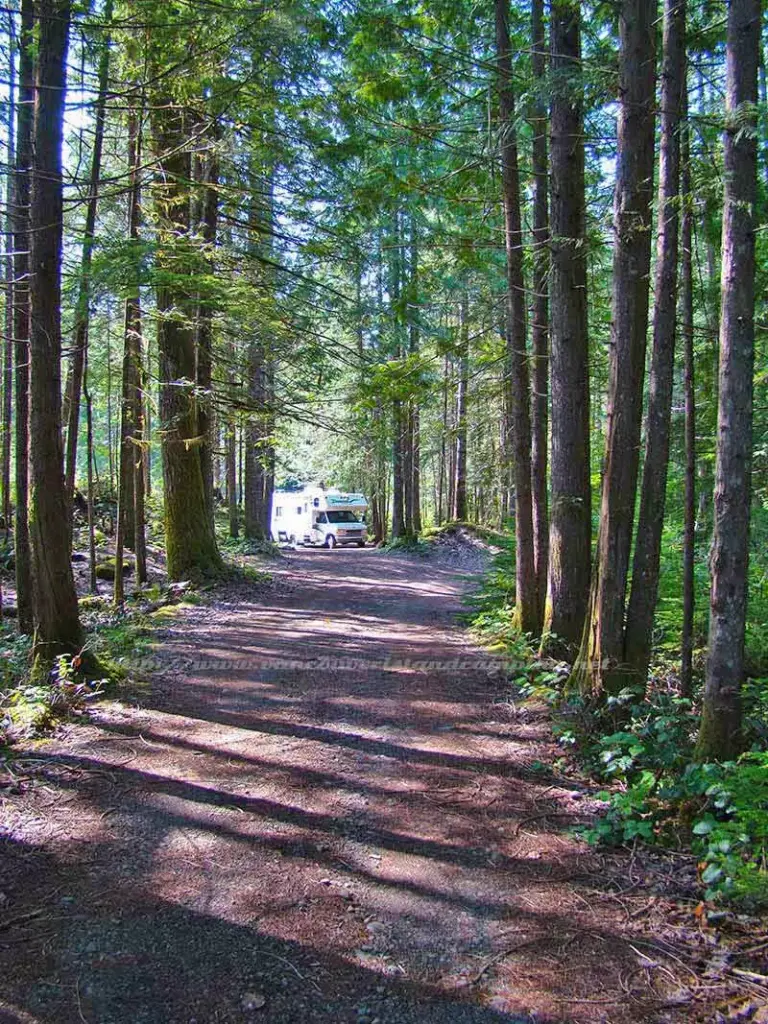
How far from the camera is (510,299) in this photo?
8.72m

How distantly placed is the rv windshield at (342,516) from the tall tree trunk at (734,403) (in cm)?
2725

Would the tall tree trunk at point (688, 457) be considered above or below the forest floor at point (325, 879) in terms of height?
above

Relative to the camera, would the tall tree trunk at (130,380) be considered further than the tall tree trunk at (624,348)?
Yes

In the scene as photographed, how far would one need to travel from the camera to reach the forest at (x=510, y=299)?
408cm

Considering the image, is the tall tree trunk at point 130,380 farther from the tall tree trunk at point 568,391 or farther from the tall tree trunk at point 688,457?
the tall tree trunk at point 688,457

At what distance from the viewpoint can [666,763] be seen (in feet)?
14.1

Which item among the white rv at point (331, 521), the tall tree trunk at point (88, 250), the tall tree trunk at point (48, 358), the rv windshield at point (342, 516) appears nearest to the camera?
the tall tree trunk at point (48, 358)

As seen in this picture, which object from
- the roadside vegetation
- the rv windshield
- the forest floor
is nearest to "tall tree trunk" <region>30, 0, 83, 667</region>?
the forest floor

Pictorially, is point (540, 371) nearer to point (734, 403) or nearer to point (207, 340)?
point (734, 403)

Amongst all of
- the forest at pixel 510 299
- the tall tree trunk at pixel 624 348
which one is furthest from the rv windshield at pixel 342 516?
the tall tree trunk at pixel 624 348

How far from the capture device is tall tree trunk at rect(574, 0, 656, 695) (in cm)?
532

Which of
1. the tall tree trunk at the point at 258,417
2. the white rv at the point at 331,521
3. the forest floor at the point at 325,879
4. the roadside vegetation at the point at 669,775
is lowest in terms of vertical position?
the forest floor at the point at 325,879

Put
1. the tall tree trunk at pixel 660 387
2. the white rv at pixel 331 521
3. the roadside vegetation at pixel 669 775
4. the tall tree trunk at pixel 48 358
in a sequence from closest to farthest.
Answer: the roadside vegetation at pixel 669 775 → the tall tree trunk at pixel 660 387 → the tall tree trunk at pixel 48 358 → the white rv at pixel 331 521

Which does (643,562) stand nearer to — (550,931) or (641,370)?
(641,370)
